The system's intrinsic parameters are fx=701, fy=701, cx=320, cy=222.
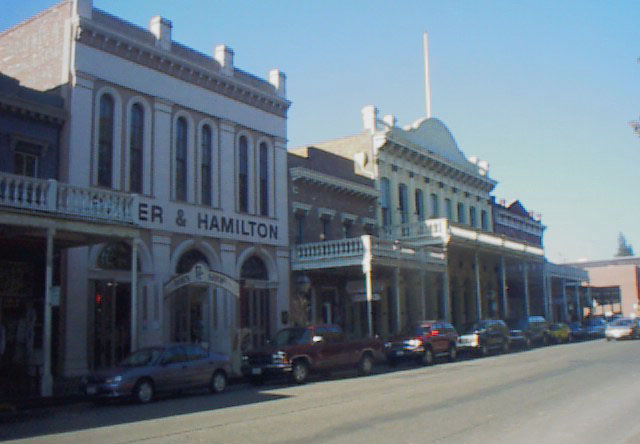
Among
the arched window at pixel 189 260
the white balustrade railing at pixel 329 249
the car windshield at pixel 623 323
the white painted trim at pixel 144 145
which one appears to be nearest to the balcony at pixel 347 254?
the white balustrade railing at pixel 329 249

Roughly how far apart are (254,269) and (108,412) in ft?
47.7

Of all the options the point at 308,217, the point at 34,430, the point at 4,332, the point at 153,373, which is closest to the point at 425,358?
the point at 308,217

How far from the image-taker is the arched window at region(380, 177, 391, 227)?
38.0 metres

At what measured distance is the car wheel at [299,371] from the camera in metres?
20.3

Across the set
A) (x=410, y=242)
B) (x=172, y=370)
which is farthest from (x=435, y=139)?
(x=172, y=370)

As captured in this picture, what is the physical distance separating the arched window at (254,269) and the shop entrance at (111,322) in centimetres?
624

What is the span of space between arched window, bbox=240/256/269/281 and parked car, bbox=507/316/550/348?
13643 mm

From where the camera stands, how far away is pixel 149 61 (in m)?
25.0

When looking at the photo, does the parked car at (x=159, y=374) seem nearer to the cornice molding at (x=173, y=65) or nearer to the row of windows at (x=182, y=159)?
the row of windows at (x=182, y=159)

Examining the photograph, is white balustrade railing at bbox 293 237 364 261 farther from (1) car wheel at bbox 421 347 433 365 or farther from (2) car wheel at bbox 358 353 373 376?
(2) car wheel at bbox 358 353 373 376

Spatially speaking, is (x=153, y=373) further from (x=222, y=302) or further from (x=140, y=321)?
(x=222, y=302)

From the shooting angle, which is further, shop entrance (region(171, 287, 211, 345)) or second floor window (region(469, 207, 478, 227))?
second floor window (region(469, 207, 478, 227))

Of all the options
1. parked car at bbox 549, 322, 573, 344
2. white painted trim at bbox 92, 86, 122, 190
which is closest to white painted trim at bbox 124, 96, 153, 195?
white painted trim at bbox 92, 86, 122, 190

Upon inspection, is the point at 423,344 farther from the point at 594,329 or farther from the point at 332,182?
the point at 594,329
